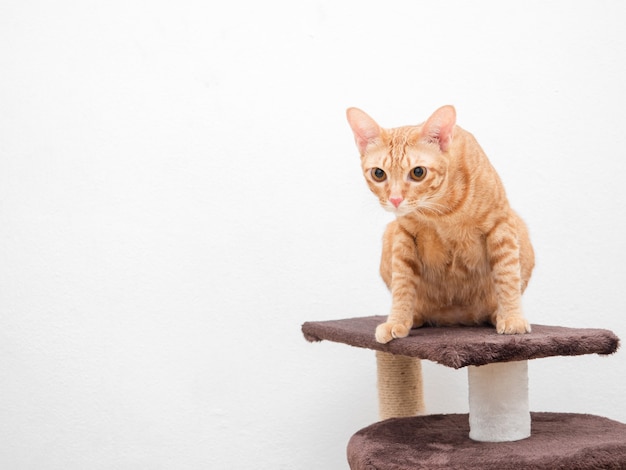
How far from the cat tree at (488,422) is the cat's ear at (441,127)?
0.35 metres

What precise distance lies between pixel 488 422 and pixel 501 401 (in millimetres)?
48

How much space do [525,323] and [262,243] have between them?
87 centimetres

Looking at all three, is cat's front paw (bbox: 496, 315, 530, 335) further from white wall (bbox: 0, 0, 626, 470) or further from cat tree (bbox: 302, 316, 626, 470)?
white wall (bbox: 0, 0, 626, 470)

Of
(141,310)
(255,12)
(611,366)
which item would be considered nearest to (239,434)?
(141,310)

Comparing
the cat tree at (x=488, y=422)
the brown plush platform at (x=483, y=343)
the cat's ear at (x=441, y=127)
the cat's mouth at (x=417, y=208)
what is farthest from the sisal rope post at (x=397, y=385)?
the cat's ear at (x=441, y=127)

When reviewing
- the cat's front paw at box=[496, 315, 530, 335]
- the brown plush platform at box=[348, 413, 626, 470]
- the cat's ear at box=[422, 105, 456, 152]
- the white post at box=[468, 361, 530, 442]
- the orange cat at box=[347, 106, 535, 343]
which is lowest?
the brown plush platform at box=[348, 413, 626, 470]

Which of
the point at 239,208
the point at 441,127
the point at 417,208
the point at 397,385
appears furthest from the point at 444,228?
the point at 239,208

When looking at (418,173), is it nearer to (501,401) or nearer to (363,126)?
(363,126)

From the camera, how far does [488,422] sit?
1.37 meters

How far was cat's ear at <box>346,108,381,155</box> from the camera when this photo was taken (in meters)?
1.38

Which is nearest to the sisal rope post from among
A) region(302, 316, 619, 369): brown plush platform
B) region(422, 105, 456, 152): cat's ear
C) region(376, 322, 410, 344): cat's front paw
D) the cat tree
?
the cat tree

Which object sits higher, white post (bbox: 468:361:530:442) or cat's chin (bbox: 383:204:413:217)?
cat's chin (bbox: 383:204:413:217)

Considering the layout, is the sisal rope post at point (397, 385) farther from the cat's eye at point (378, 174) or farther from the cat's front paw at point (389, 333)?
the cat's eye at point (378, 174)

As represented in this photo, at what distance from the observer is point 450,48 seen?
2.02 meters
